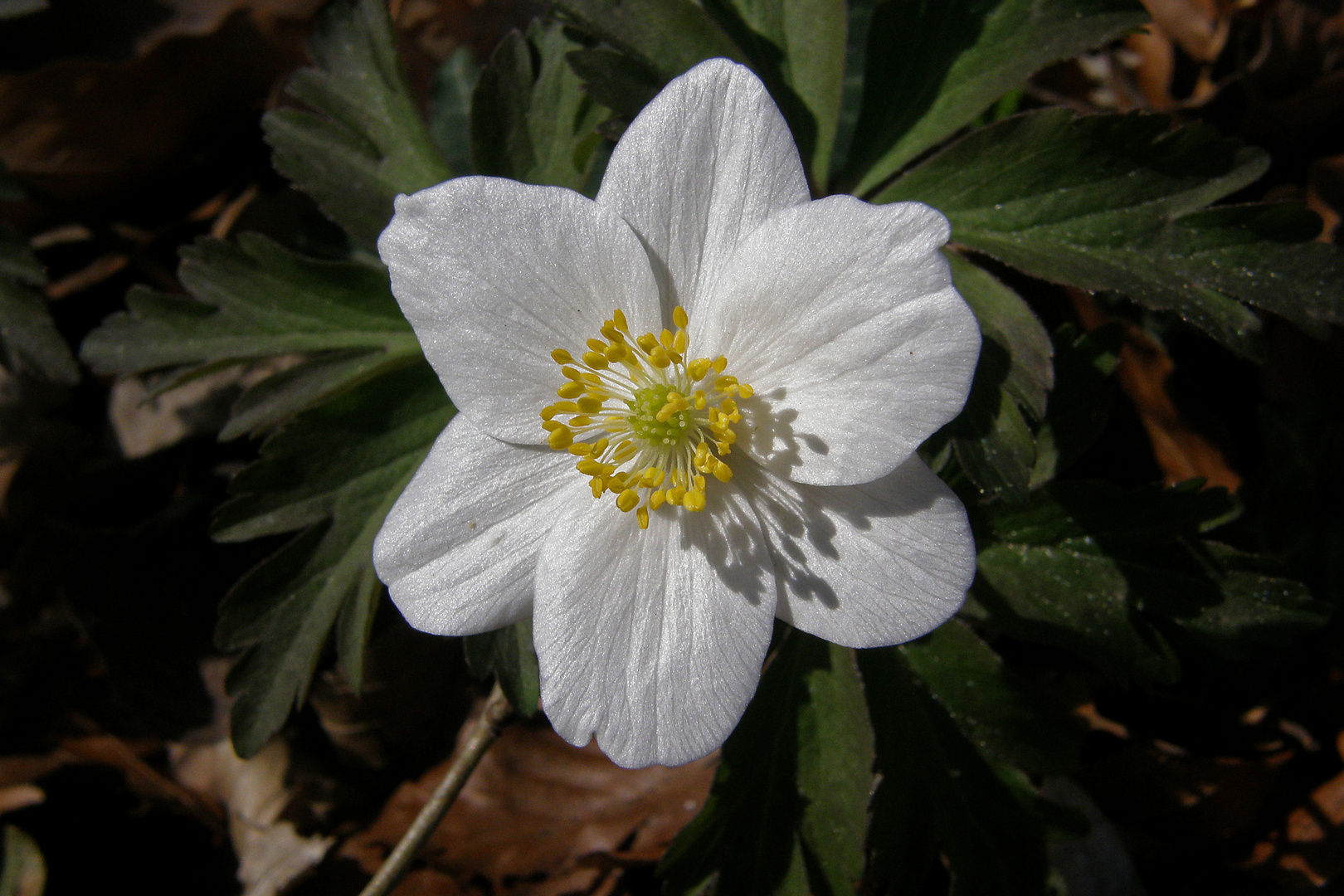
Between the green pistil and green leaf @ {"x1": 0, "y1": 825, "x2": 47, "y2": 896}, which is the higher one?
the green pistil

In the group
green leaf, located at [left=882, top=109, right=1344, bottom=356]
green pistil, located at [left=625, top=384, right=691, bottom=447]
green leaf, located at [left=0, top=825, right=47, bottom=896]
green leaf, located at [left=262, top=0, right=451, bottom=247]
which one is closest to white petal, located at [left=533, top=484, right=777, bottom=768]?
green pistil, located at [left=625, top=384, right=691, bottom=447]

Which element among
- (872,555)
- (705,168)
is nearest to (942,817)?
(872,555)

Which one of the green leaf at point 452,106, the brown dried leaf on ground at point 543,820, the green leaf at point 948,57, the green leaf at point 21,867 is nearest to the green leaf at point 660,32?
the green leaf at point 948,57

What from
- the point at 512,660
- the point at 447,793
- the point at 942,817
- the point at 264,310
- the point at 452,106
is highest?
the point at 452,106

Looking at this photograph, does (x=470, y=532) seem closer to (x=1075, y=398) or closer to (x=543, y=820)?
(x=1075, y=398)

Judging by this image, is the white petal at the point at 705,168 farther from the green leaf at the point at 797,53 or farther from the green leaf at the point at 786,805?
the green leaf at the point at 786,805


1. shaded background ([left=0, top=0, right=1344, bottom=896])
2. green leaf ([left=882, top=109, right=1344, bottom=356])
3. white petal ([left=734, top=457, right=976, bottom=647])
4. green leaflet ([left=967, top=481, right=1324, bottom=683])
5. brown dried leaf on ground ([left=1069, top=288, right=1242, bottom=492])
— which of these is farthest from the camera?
brown dried leaf on ground ([left=1069, top=288, right=1242, bottom=492])

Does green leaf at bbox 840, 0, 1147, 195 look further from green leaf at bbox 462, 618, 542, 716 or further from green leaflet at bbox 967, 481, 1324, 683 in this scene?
green leaf at bbox 462, 618, 542, 716
